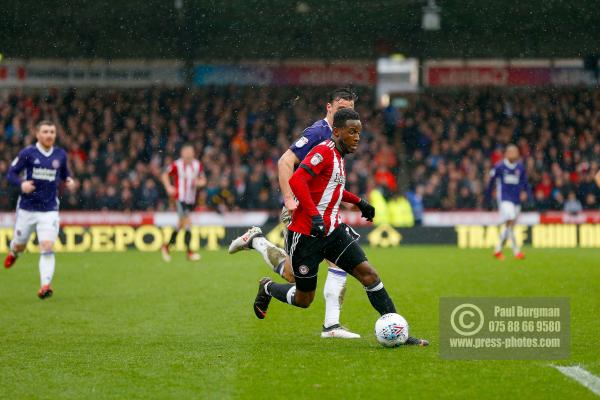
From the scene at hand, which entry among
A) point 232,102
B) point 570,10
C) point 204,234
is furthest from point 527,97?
point 204,234

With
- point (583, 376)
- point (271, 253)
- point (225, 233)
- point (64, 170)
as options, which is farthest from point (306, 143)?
point (225, 233)

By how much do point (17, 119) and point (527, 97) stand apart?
53.4ft

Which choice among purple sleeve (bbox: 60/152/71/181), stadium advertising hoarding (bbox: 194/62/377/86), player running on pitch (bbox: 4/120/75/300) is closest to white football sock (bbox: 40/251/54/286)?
player running on pitch (bbox: 4/120/75/300)

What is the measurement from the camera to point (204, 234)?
24453 millimetres

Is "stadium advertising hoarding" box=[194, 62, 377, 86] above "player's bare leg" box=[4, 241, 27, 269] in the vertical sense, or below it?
above

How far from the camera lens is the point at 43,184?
492 inches

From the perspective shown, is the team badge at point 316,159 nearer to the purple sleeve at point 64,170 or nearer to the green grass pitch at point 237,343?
the green grass pitch at point 237,343

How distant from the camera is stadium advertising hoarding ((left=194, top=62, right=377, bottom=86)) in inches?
1292

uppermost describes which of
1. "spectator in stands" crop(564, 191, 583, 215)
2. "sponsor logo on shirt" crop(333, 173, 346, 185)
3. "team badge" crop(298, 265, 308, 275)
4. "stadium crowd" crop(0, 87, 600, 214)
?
"stadium crowd" crop(0, 87, 600, 214)

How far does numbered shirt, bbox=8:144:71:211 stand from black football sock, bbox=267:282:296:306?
15.1ft

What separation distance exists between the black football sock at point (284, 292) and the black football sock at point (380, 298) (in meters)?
0.73

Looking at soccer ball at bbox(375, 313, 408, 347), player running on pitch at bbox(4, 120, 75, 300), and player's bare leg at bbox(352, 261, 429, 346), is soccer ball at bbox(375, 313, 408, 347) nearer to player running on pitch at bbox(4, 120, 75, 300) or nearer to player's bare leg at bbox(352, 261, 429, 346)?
player's bare leg at bbox(352, 261, 429, 346)

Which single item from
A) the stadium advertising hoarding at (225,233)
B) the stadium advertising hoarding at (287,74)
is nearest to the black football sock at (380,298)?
the stadium advertising hoarding at (225,233)

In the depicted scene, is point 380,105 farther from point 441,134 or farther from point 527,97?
point 527,97
